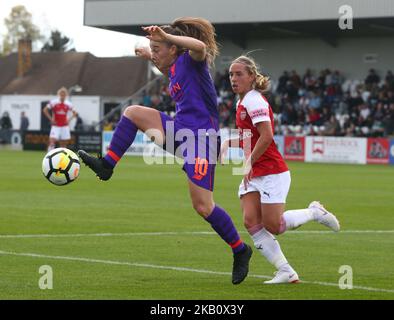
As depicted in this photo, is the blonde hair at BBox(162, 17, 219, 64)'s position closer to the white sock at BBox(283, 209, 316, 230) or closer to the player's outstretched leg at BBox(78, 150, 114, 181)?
the player's outstretched leg at BBox(78, 150, 114, 181)

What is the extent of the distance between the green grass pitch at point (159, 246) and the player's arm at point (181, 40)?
2068 mm

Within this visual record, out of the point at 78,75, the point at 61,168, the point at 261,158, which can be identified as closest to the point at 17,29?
the point at 78,75

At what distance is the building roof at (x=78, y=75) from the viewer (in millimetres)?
78938

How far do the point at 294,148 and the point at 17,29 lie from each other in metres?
82.9

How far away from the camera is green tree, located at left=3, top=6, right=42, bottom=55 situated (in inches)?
4587

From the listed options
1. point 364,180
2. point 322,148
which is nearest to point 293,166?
point 322,148

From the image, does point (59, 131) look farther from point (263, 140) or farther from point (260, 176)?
point (263, 140)

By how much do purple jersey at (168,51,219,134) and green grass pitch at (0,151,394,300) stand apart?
1.46 metres

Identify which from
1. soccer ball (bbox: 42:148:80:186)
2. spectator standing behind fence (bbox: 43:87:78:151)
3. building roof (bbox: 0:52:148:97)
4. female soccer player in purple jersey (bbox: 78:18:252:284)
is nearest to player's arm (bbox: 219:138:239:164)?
female soccer player in purple jersey (bbox: 78:18:252:284)

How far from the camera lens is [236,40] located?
173 ft

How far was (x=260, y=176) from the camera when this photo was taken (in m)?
9.10

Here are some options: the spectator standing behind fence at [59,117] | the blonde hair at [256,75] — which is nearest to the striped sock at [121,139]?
the blonde hair at [256,75]

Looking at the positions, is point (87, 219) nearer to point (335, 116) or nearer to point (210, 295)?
point (210, 295)

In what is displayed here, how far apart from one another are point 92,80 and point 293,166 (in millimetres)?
48625
